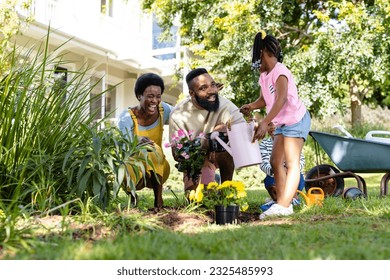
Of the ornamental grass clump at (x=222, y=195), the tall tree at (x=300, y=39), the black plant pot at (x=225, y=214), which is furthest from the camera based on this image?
the tall tree at (x=300, y=39)

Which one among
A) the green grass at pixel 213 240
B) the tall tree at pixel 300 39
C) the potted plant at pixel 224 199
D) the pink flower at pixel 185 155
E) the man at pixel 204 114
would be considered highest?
the tall tree at pixel 300 39

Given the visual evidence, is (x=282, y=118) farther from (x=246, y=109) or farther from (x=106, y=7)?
(x=106, y=7)

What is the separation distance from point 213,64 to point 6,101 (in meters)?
9.93

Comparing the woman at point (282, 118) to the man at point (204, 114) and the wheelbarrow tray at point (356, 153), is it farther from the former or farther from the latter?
the wheelbarrow tray at point (356, 153)

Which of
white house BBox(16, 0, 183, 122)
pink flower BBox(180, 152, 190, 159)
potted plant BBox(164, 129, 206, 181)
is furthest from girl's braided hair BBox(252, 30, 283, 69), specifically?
white house BBox(16, 0, 183, 122)

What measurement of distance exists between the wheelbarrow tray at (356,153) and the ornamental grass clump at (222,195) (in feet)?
7.87

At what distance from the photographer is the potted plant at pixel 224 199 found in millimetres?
3809

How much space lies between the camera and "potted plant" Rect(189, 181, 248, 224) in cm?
381

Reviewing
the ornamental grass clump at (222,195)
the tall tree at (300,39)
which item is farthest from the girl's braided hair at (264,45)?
the tall tree at (300,39)

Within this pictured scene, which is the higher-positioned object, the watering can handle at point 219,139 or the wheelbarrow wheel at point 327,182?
the watering can handle at point 219,139

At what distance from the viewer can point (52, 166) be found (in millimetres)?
3873

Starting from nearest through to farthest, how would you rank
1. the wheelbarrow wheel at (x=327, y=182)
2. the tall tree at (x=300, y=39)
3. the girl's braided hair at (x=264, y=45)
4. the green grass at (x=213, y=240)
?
the green grass at (x=213, y=240), the girl's braided hair at (x=264, y=45), the wheelbarrow wheel at (x=327, y=182), the tall tree at (x=300, y=39)
